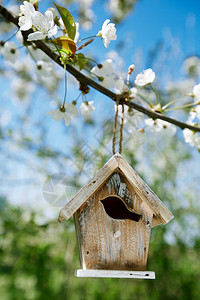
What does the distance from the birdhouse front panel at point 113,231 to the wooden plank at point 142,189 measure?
3cm

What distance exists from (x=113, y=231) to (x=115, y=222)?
25 millimetres

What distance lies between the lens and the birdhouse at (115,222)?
32.8 inches

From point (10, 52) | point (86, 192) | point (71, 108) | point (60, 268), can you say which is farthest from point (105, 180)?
point (60, 268)

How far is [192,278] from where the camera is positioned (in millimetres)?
3713

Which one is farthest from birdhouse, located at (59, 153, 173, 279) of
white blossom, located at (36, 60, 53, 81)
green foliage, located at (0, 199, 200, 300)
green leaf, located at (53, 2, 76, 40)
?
green foliage, located at (0, 199, 200, 300)

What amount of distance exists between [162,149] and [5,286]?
2297mm

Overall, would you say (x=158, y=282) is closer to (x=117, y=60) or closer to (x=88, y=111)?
(x=117, y=60)

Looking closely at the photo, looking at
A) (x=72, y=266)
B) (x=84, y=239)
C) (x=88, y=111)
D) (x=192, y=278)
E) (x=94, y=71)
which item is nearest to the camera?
(x=84, y=239)

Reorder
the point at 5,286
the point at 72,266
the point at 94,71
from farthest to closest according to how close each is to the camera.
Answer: the point at 5,286
the point at 72,266
the point at 94,71

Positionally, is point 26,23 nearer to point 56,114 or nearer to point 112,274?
point 56,114

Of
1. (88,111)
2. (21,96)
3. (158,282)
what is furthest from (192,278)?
(88,111)

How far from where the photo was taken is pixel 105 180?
86cm

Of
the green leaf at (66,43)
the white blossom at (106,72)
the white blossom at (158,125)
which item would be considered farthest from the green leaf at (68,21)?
the white blossom at (158,125)

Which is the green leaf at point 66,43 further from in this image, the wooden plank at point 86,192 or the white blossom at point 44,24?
the wooden plank at point 86,192
